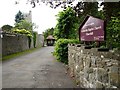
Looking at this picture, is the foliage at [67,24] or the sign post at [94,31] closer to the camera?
the sign post at [94,31]

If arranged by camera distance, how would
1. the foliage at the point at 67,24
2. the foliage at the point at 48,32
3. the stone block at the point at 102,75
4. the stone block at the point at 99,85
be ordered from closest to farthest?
the stone block at the point at 102,75, the stone block at the point at 99,85, the foliage at the point at 67,24, the foliage at the point at 48,32

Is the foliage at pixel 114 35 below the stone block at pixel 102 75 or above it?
above

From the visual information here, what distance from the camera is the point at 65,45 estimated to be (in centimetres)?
1723

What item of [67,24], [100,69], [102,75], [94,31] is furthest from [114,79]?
[67,24]

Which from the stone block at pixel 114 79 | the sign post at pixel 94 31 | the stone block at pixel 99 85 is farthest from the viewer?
the sign post at pixel 94 31

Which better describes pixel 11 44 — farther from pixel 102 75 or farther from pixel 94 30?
pixel 102 75

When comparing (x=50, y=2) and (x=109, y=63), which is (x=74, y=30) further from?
(x=109, y=63)

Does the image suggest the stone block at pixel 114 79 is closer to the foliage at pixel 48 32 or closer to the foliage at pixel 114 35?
the foliage at pixel 114 35

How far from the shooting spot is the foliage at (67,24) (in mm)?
21125

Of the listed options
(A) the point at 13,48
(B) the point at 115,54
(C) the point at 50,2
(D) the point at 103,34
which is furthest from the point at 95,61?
(A) the point at 13,48

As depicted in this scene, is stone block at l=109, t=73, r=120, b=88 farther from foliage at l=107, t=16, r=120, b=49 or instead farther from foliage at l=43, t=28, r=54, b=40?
foliage at l=43, t=28, r=54, b=40

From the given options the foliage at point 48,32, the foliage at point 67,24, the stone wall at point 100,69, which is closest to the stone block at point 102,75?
the stone wall at point 100,69

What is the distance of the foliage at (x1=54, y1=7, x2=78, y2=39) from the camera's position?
2112 cm

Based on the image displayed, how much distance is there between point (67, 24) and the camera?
70.4 ft
